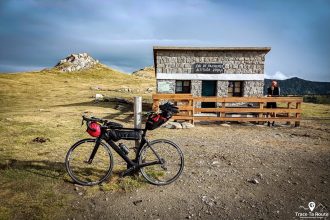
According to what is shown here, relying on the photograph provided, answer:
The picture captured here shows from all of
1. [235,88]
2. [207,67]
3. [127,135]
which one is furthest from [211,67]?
[127,135]

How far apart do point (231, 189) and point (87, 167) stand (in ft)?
11.7

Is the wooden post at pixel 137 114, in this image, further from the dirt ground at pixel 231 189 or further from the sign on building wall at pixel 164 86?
the sign on building wall at pixel 164 86

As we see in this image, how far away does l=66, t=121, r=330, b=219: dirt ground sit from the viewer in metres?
4.76

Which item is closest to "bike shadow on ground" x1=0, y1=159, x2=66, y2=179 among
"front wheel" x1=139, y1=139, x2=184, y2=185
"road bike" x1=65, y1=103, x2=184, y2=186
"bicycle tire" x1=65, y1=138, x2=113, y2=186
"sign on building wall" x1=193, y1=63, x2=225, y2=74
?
"bicycle tire" x1=65, y1=138, x2=113, y2=186

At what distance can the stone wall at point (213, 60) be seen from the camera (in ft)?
65.6

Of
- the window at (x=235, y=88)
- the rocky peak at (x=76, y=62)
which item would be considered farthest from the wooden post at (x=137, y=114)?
the rocky peak at (x=76, y=62)

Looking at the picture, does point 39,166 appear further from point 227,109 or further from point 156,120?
point 227,109

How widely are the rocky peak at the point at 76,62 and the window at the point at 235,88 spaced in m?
76.1

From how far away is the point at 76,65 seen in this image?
3588 inches

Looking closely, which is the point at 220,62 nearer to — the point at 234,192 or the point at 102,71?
the point at 234,192

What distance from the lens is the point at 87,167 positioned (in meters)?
6.72

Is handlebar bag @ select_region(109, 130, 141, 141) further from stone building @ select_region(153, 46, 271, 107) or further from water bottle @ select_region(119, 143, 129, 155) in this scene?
stone building @ select_region(153, 46, 271, 107)

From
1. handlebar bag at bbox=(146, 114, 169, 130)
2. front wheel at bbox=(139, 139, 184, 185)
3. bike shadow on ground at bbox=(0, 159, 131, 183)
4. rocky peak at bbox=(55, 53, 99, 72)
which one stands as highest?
rocky peak at bbox=(55, 53, 99, 72)

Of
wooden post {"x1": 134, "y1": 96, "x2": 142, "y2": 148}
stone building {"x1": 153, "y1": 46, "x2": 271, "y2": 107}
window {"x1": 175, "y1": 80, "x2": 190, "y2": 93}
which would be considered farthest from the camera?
window {"x1": 175, "y1": 80, "x2": 190, "y2": 93}
